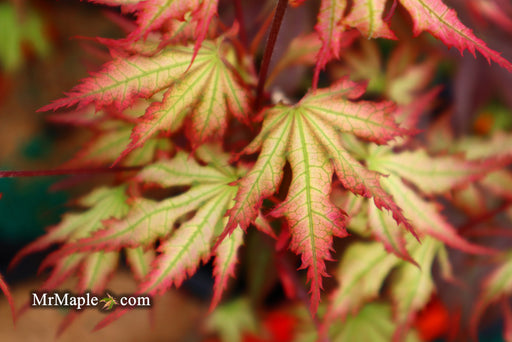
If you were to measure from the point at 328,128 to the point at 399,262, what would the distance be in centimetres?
30

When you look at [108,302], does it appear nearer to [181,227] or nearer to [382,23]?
[181,227]

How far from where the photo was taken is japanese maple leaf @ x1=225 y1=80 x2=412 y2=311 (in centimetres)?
35

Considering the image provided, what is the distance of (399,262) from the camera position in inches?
23.3

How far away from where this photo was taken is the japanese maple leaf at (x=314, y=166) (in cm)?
35

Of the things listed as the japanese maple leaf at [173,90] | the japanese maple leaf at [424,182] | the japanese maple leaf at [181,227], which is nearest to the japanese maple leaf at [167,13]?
the japanese maple leaf at [173,90]

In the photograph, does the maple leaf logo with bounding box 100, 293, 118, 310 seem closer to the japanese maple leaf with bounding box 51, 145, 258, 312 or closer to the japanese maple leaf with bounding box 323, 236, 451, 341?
the japanese maple leaf with bounding box 51, 145, 258, 312

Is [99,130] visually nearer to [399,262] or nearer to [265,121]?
[265,121]

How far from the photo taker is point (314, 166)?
0.38 m

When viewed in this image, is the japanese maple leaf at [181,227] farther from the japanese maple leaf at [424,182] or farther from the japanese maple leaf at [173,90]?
the japanese maple leaf at [424,182]

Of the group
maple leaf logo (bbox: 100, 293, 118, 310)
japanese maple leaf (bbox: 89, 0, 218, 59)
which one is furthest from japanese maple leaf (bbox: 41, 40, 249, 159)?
maple leaf logo (bbox: 100, 293, 118, 310)

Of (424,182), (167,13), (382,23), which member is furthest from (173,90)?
(424,182)

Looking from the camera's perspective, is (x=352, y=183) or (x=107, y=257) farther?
(x=107, y=257)

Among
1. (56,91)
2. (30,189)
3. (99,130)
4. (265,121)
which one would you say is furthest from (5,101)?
(265,121)

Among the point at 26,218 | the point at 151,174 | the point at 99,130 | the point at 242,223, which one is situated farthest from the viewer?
the point at 26,218
